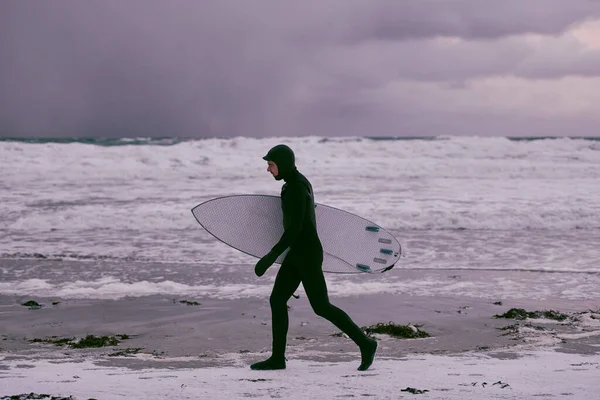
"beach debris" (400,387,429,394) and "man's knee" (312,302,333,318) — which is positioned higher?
"man's knee" (312,302,333,318)

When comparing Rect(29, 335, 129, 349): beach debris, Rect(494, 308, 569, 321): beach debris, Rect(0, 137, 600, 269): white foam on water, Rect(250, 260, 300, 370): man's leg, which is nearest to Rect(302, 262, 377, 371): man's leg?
Rect(250, 260, 300, 370): man's leg

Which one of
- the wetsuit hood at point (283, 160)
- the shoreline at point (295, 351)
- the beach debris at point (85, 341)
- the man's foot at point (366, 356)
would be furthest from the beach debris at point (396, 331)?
the wetsuit hood at point (283, 160)

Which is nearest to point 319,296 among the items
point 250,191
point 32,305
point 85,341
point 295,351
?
point 295,351

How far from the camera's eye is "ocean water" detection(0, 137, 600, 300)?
28.8 feet

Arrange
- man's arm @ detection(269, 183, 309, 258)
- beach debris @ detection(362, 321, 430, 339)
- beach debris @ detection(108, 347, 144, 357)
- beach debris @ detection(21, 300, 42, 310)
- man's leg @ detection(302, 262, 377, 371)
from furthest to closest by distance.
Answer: beach debris @ detection(21, 300, 42, 310) < beach debris @ detection(362, 321, 430, 339) < beach debris @ detection(108, 347, 144, 357) < man's leg @ detection(302, 262, 377, 371) < man's arm @ detection(269, 183, 309, 258)

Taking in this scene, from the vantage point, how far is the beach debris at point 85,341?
230 inches

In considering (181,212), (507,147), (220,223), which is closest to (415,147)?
(507,147)

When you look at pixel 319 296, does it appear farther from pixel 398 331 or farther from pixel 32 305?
pixel 32 305

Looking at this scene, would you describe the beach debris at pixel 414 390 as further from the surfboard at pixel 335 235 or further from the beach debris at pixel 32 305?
the beach debris at pixel 32 305

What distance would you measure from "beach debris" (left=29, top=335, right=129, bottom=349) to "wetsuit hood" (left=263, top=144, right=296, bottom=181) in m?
2.28

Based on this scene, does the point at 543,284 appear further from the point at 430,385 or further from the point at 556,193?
the point at 556,193

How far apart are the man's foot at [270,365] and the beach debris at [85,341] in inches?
61.5

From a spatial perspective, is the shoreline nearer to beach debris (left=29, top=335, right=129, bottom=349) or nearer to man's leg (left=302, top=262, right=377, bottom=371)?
beach debris (left=29, top=335, right=129, bottom=349)

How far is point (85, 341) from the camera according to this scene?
5.91m
